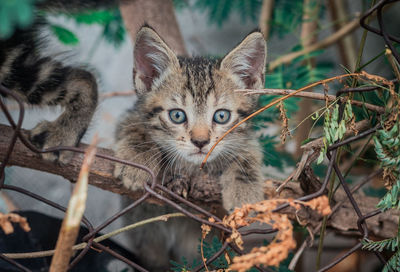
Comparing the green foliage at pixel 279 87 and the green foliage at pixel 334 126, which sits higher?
the green foliage at pixel 279 87

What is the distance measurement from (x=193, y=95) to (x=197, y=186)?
28 cm

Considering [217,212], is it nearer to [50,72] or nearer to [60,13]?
[50,72]

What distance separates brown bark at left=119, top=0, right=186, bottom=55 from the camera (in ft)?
5.73

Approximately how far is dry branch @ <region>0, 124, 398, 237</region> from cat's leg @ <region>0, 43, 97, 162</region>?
4 centimetres

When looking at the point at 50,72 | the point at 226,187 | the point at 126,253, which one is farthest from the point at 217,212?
the point at 50,72

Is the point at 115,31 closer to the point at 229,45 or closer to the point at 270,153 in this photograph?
the point at 229,45

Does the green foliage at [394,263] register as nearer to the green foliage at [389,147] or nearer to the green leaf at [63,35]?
the green foliage at [389,147]

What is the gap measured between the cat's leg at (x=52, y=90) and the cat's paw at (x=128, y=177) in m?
0.15

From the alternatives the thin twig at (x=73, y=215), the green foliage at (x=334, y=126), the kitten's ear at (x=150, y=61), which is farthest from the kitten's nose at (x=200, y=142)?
the thin twig at (x=73, y=215)

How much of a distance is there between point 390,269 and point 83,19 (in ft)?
3.78

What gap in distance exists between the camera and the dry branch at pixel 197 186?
3.56ft

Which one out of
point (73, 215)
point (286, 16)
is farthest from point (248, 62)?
point (286, 16)

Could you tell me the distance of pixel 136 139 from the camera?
4.22 feet

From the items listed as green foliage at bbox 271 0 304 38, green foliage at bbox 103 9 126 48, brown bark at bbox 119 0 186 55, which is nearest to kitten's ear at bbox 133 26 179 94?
brown bark at bbox 119 0 186 55
